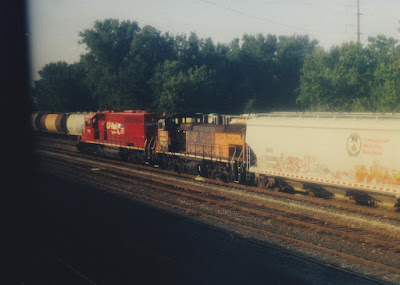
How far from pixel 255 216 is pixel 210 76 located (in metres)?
42.4

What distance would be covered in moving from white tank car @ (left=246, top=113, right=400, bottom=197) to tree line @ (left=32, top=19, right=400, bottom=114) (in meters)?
21.1

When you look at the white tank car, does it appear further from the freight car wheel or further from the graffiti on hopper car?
the freight car wheel

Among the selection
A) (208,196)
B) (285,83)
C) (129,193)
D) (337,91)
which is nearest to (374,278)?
(208,196)

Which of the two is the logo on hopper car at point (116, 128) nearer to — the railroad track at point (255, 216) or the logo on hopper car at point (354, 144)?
the railroad track at point (255, 216)

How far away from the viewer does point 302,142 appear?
55.1 feet

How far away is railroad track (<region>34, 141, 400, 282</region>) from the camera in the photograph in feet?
36.4

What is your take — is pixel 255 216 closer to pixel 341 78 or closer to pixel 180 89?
pixel 180 89

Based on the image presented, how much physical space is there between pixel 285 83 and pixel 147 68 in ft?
116

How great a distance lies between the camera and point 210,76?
54.7m

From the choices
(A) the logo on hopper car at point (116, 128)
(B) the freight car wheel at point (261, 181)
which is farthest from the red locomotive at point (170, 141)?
(B) the freight car wheel at point (261, 181)

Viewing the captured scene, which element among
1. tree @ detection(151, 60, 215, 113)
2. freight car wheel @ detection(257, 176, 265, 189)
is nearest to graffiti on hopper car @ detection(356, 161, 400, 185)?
freight car wheel @ detection(257, 176, 265, 189)

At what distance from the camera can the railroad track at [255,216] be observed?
36.4ft

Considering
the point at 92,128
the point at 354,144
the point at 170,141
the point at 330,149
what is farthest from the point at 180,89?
the point at 354,144

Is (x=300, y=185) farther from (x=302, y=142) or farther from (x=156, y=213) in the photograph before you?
(x=156, y=213)
